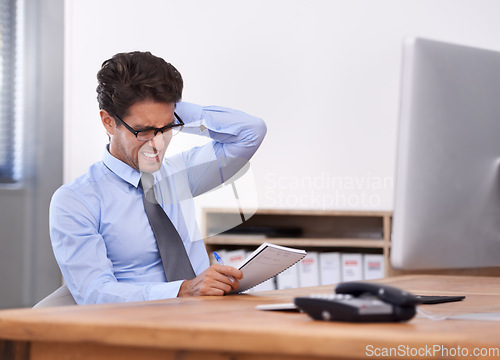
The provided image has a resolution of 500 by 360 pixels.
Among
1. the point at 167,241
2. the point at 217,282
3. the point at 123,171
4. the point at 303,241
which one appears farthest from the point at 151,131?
the point at 303,241

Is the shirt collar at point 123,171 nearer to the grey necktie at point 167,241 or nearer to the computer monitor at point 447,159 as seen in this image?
the grey necktie at point 167,241

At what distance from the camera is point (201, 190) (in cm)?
170

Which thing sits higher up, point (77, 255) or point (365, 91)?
point (365, 91)

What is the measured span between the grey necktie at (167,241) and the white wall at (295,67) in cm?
190

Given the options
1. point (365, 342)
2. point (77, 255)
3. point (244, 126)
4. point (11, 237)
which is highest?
point (244, 126)

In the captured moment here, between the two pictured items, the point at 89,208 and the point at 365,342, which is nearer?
the point at 365,342

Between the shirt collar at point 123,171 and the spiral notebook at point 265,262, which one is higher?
the shirt collar at point 123,171

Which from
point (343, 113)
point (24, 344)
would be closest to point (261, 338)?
point (24, 344)

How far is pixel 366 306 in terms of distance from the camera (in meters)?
0.74

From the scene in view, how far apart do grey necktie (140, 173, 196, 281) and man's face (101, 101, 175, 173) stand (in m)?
0.04

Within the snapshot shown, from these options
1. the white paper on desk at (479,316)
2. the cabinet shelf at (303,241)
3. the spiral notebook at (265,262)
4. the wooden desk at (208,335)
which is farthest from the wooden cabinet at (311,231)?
the wooden desk at (208,335)

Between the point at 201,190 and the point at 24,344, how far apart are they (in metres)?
0.96

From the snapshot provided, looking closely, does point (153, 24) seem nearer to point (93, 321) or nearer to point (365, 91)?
point (365, 91)

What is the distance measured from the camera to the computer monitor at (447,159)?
0.86 meters
